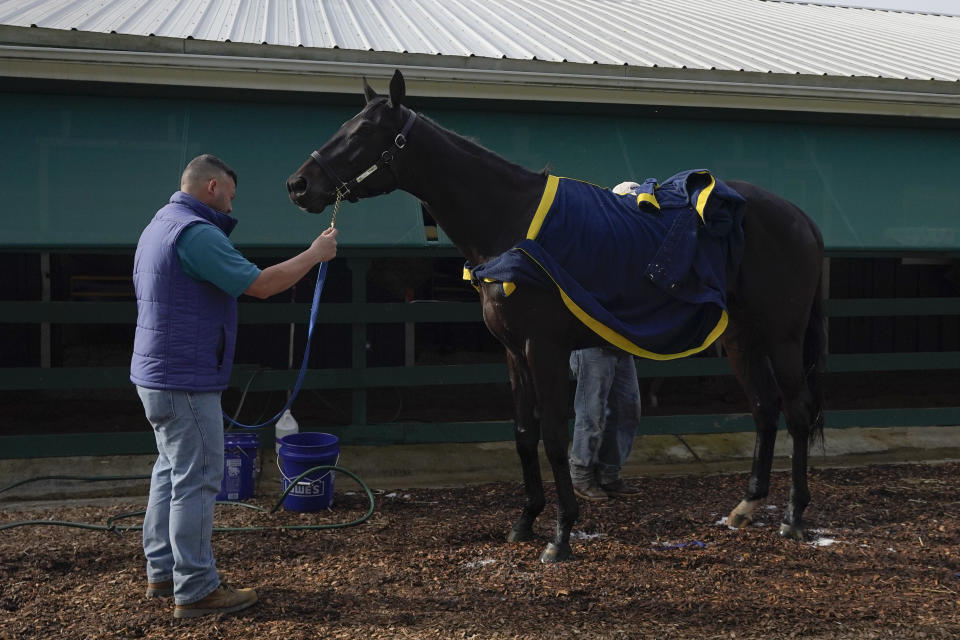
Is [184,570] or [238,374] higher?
[238,374]

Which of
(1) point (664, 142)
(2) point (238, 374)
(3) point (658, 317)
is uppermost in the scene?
(1) point (664, 142)

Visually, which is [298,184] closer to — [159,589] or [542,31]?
[159,589]

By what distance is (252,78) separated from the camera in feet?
16.6

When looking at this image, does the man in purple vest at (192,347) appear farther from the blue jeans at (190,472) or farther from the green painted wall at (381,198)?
the green painted wall at (381,198)

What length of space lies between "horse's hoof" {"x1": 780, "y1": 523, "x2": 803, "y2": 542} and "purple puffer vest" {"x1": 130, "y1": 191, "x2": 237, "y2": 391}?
2943 millimetres

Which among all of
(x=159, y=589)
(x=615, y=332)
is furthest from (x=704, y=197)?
(x=159, y=589)

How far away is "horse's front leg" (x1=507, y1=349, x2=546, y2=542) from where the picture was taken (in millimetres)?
3912

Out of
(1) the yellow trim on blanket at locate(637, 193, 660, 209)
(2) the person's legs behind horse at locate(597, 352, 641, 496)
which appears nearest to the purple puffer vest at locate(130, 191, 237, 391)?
(1) the yellow trim on blanket at locate(637, 193, 660, 209)

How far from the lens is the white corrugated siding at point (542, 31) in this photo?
5.62 metres

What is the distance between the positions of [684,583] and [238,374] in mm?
3464

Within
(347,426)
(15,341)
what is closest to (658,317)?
(347,426)

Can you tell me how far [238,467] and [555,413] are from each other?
214 cm

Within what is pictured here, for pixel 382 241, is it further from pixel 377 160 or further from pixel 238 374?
pixel 377 160

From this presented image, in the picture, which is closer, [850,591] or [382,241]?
[850,591]
